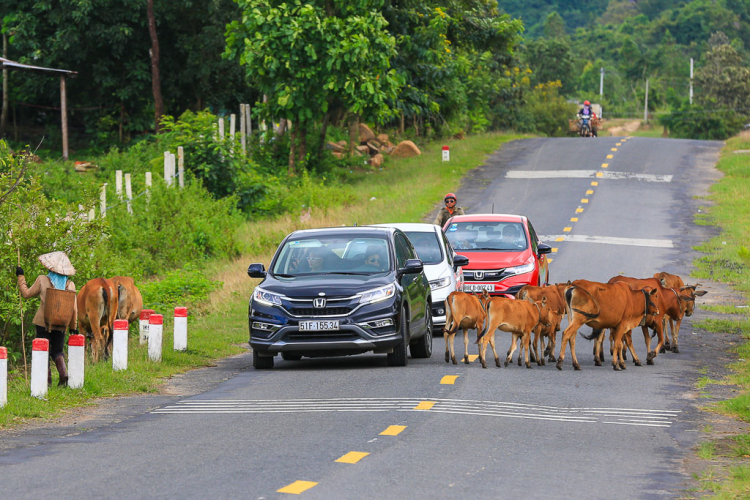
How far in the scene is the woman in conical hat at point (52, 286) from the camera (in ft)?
40.2

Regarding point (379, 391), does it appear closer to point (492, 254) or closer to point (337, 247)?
point (337, 247)

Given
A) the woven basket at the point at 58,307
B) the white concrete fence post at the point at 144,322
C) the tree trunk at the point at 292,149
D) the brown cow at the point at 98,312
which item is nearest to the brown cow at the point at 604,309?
the white concrete fence post at the point at 144,322

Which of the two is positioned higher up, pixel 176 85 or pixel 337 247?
pixel 176 85

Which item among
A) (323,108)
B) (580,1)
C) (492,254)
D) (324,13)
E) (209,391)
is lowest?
(209,391)

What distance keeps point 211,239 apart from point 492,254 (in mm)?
11118

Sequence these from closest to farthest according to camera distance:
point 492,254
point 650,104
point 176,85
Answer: point 492,254, point 176,85, point 650,104

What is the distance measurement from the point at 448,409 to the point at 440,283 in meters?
7.00

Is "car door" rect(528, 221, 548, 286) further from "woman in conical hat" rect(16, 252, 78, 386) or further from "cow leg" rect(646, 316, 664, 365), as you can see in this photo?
"woman in conical hat" rect(16, 252, 78, 386)

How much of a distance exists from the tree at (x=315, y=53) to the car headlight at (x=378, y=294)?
21276 millimetres

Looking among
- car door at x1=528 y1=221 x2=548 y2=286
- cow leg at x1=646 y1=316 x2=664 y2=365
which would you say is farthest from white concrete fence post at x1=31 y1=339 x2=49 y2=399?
car door at x1=528 y1=221 x2=548 y2=286

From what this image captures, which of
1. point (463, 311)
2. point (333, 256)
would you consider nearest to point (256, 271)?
point (333, 256)

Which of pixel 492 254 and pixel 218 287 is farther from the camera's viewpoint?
pixel 218 287

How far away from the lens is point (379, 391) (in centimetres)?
1224

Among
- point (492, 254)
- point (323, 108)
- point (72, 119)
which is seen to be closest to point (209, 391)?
point (492, 254)
